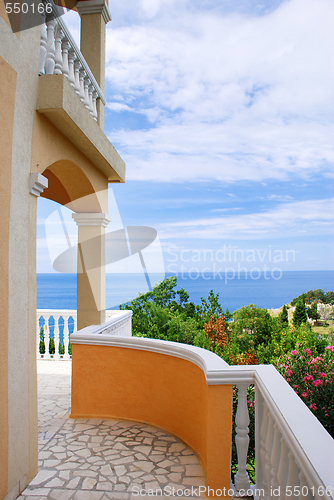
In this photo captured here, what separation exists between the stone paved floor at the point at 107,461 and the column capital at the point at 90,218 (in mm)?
2677

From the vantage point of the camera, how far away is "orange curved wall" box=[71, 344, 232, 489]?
2.29 m

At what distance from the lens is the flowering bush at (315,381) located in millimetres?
3718

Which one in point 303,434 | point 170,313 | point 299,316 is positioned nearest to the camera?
point 303,434

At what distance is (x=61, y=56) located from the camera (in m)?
3.46

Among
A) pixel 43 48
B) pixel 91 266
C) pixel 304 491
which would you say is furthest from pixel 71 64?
pixel 304 491

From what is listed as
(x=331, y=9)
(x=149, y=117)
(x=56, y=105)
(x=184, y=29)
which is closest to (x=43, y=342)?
(x=56, y=105)

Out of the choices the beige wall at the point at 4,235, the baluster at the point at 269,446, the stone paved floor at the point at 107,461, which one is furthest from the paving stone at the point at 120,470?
the baluster at the point at 269,446

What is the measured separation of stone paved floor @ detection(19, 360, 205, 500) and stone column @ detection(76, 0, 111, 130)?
4202 mm

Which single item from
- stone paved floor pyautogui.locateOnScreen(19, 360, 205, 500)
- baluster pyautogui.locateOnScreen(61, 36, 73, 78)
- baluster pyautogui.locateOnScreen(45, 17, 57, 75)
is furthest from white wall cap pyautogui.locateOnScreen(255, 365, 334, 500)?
baluster pyautogui.locateOnScreen(61, 36, 73, 78)

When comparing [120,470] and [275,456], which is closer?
[275,456]

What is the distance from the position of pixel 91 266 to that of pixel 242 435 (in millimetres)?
3496

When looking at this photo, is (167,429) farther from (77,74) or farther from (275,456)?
(77,74)

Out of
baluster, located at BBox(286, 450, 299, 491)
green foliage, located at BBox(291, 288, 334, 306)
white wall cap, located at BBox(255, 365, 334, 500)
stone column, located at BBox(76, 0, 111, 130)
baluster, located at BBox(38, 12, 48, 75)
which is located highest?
stone column, located at BBox(76, 0, 111, 130)

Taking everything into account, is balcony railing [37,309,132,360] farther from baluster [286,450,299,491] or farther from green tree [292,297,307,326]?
green tree [292,297,307,326]
